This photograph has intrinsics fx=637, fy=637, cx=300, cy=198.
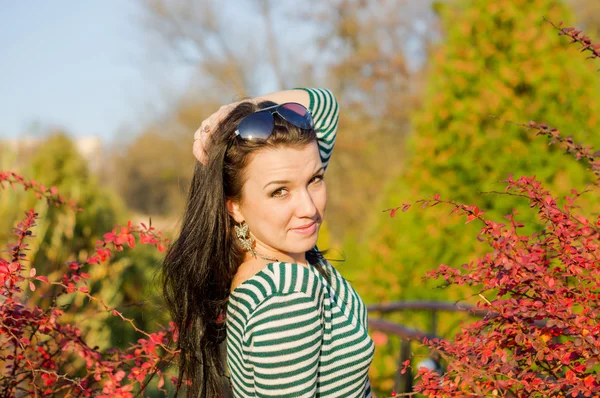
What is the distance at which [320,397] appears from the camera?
1.72 m

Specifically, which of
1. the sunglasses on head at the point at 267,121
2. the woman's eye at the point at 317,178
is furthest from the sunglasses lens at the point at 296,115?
the woman's eye at the point at 317,178

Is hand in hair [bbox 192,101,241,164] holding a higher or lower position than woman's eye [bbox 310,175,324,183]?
higher

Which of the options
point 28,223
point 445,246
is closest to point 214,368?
point 28,223

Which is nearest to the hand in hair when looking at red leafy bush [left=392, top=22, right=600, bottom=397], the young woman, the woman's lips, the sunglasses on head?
the young woman

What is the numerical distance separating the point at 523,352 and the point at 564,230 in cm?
31

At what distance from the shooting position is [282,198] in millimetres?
1810

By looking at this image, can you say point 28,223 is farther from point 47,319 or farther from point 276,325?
point 276,325

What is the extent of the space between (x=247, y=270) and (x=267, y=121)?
437 mm

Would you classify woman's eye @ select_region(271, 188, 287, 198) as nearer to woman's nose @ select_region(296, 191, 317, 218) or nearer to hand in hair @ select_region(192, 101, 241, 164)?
woman's nose @ select_region(296, 191, 317, 218)

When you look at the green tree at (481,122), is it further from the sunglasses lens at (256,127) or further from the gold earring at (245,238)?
the sunglasses lens at (256,127)

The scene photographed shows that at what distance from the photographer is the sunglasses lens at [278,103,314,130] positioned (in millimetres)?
1863

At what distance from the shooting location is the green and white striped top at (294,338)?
1.55 meters

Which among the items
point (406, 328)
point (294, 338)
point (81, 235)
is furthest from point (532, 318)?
point (81, 235)

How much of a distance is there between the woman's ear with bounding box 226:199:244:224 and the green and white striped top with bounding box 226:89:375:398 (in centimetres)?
26
